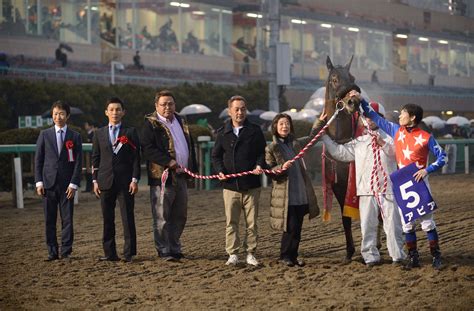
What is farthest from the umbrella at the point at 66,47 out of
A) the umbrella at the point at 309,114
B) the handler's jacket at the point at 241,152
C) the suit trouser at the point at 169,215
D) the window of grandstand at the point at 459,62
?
the window of grandstand at the point at 459,62

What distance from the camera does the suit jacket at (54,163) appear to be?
9.32 m

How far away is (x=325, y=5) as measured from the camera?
50.4m

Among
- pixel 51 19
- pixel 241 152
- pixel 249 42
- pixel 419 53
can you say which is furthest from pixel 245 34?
pixel 241 152

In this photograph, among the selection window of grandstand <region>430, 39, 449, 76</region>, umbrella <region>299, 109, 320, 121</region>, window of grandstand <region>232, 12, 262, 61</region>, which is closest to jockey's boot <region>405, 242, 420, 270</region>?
umbrella <region>299, 109, 320, 121</region>

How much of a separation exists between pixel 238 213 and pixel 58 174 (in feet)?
5.66

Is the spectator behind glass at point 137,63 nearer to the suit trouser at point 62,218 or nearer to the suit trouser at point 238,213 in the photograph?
the suit trouser at point 62,218

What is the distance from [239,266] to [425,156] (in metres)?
1.84

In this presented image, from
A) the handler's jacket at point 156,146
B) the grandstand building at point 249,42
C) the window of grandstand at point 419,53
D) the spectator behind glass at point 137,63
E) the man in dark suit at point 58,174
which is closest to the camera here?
the handler's jacket at point 156,146

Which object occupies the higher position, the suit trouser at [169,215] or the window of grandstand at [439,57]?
the window of grandstand at [439,57]

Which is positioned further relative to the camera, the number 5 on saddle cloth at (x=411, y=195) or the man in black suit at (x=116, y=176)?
the man in black suit at (x=116, y=176)

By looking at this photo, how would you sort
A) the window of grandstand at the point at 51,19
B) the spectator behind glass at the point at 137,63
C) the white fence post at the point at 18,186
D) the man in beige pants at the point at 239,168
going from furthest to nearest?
the spectator behind glass at the point at 137,63 < the window of grandstand at the point at 51,19 < the white fence post at the point at 18,186 < the man in beige pants at the point at 239,168

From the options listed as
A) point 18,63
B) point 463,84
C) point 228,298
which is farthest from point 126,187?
point 463,84

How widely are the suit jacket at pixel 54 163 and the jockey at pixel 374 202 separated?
262 cm

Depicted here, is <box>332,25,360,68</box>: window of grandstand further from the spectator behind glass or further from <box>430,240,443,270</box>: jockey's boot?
<box>430,240,443,270</box>: jockey's boot
